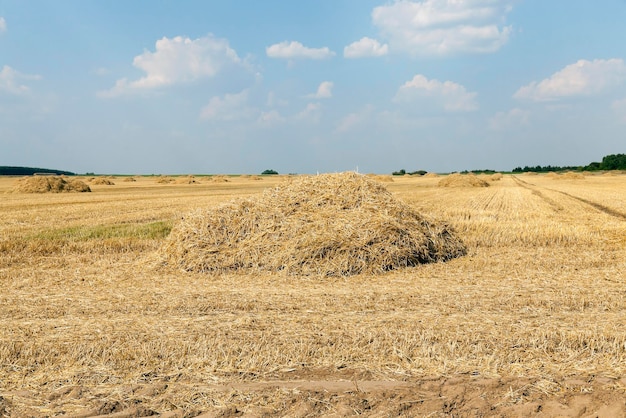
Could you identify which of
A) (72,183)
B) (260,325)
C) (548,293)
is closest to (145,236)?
(260,325)

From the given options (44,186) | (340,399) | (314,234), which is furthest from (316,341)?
(44,186)

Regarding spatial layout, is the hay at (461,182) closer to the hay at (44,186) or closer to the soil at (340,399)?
the hay at (44,186)

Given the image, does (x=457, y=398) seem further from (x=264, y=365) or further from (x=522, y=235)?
(x=522, y=235)

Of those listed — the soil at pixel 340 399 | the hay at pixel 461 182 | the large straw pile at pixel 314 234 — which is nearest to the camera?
the soil at pixel 340 399

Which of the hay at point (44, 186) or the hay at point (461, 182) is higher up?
the hay at point (44, 186)

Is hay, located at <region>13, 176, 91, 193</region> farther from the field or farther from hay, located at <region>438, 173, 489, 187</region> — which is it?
the field

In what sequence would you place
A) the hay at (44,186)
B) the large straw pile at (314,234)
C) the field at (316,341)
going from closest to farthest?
the field at (316,341), the large straw pile at (314,234), the hay at (44,186)

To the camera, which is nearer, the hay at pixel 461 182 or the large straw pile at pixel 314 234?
the large straw pile at pixel 314 234

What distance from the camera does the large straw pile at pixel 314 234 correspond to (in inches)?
417

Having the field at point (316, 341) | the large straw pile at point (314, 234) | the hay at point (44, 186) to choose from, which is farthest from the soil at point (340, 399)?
the hay at point (44, 186)

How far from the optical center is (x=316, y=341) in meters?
5.84

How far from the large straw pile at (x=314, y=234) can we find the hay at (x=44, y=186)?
3193 cm

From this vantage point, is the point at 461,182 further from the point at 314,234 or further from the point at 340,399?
the point at 340,399

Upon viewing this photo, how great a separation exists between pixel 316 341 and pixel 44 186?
3919cm
